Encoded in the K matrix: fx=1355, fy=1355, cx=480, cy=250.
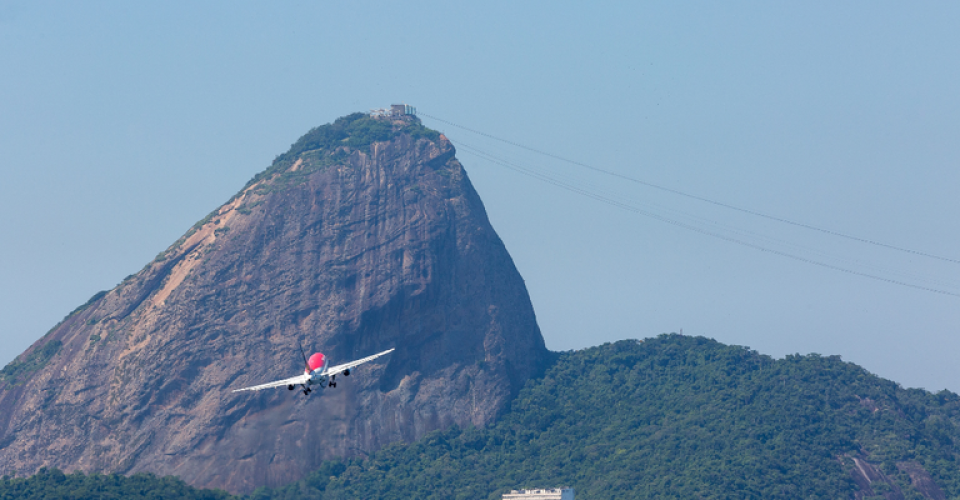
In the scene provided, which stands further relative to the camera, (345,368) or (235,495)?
(235,495)

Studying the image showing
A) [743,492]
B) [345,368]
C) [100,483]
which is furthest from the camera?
[743,492]

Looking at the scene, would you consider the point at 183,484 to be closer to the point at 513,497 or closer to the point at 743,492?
the point at 513,497

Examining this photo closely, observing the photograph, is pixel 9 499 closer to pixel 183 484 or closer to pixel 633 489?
pixel 183 484

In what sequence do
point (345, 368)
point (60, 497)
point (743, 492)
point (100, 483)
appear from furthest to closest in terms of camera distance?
point (743, 492) → point (100, 483) → point (60, 497) → point (345, 368)

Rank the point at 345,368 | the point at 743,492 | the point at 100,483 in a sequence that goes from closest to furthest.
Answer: the point at 345,368 → the point at 100,483 → the point at 743,492

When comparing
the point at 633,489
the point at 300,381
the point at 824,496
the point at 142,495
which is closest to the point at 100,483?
the point at 142,495

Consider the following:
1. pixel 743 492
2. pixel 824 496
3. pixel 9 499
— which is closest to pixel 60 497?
pixel 9 499
